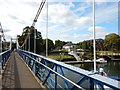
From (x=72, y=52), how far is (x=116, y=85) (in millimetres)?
30521

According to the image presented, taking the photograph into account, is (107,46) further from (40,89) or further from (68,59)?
(68,59)

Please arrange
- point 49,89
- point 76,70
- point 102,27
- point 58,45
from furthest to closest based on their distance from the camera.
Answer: point 58,45, point 102,27, point 49,89, point 76,70

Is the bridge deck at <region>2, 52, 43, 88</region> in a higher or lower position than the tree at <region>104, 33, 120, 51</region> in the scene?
lower

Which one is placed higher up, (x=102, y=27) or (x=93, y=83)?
(x=102, y=27)

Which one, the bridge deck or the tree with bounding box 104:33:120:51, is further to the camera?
the tree with bounding box 104:33:120:51

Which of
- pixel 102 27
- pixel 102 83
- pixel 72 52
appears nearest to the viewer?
pixel 102 83

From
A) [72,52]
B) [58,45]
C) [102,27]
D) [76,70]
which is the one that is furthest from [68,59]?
[76,70]

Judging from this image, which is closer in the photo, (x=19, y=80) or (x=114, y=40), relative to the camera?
(x=19, y=80)

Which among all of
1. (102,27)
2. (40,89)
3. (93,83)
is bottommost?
(40,89)

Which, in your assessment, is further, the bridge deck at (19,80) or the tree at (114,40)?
the tree at (114,40)

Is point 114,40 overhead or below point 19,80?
overhead

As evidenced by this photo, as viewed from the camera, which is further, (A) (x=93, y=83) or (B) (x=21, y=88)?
(B) (x=21, y=88)

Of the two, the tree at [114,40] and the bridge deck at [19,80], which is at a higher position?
the tree at [114,40]

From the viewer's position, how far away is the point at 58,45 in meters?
40.6
